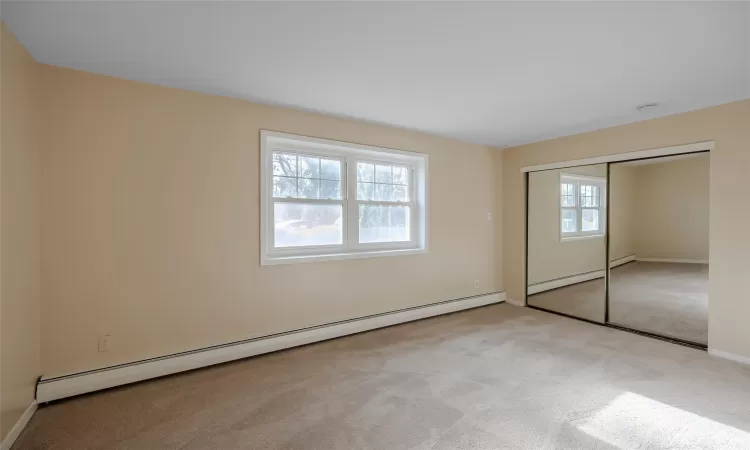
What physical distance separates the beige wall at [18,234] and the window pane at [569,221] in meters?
5.32

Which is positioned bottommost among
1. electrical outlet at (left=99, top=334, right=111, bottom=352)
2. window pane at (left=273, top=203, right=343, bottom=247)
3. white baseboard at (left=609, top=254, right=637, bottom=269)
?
electrical outlet at (left=99, top=334, right=111, bottom=352)

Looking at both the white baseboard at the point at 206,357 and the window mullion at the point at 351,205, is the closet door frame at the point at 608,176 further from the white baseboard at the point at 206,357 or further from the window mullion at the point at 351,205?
the window mullion at the point at 351,205

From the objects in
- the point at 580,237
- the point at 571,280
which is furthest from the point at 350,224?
the point at 571,280

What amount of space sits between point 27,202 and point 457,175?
4.21 meters

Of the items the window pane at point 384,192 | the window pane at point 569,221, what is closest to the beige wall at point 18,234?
the window pane at point 384,192

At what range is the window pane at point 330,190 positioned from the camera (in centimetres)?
358

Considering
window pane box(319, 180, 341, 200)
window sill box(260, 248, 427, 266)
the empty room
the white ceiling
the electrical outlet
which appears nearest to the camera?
the white ceiling

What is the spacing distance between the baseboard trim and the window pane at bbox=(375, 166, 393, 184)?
105 inches

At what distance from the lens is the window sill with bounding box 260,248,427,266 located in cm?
319

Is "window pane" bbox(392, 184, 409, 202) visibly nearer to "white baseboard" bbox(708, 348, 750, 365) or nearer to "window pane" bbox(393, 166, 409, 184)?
"window pane" bbox(393, 166, 409, 184)

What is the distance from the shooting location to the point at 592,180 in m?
4.07

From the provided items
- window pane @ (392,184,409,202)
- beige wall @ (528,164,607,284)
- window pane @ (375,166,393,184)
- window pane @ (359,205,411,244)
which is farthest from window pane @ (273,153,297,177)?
beige wall @ (528,164,607,284)

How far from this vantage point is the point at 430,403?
2.28m

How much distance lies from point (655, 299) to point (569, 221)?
1.28m
